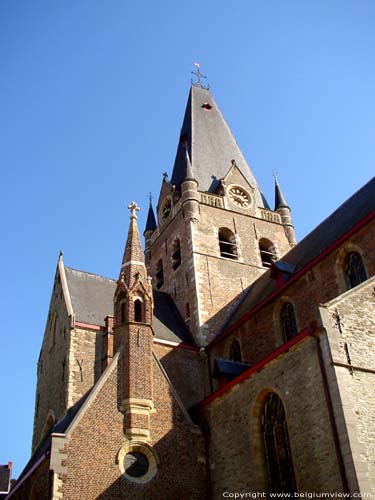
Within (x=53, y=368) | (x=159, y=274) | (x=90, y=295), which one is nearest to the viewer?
(x=53, y=368)

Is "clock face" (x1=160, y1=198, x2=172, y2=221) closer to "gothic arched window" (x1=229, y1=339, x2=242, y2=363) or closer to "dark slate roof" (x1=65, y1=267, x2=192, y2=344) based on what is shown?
"dark slate roof" (x1=65, y1=267, x2=192, y2=344)

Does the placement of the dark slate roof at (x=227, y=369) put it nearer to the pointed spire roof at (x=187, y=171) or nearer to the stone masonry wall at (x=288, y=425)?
the stone masonry wall at (x=288, y=425)

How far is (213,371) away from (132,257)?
13.5 ft

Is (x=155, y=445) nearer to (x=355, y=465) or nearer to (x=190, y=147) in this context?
(x=355, y=465)

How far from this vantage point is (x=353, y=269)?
49.1ft

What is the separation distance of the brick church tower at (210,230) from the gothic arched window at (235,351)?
1176mm

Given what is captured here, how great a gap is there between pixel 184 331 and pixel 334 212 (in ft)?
21.9

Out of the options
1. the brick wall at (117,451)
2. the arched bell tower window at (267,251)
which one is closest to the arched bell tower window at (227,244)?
the arched bell tower window at (267,251)

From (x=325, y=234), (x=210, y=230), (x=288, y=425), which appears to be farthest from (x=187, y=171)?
(x=288, y=425)

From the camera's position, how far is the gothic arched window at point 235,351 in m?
17.9

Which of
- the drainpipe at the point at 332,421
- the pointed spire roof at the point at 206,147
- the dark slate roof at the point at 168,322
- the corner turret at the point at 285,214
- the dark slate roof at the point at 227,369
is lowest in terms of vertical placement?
the drainpipe at the point at 332,421

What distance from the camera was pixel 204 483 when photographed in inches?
542

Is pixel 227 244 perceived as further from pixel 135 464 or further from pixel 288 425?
pixel 288 425

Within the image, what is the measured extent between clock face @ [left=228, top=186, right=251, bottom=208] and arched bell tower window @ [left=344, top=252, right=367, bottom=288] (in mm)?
9820
